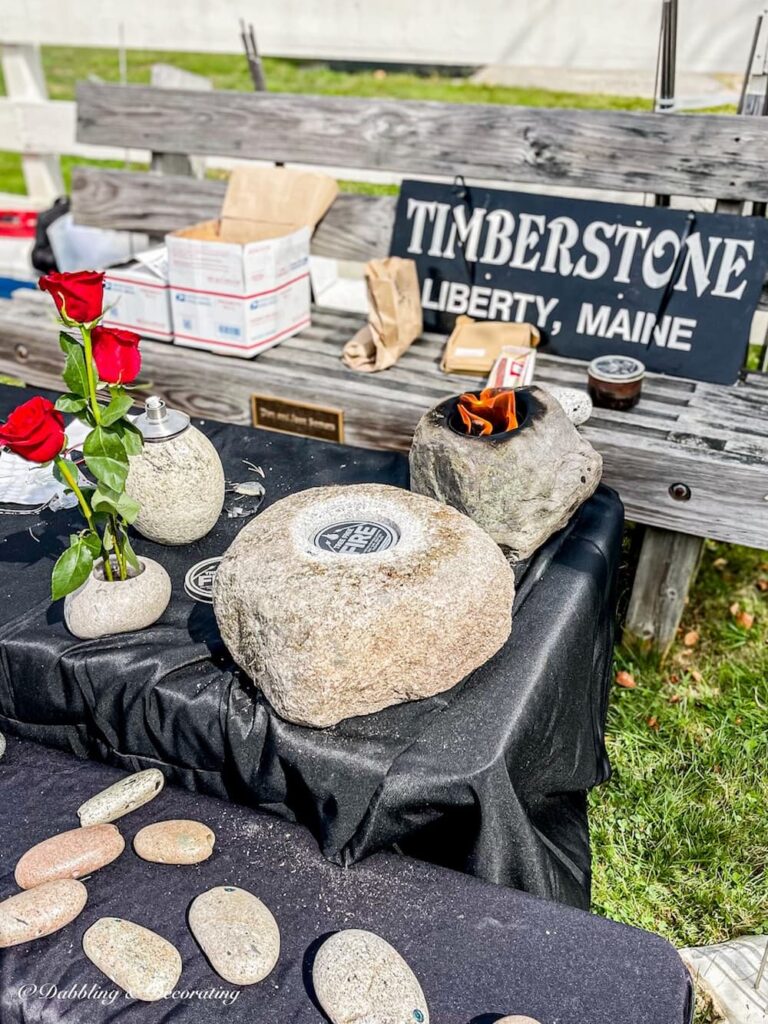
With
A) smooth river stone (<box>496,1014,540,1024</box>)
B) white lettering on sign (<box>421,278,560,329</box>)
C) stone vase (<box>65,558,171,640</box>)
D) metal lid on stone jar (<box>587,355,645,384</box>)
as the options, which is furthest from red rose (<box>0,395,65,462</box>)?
white lettering on sign (<box>421,278,560,329</box>)

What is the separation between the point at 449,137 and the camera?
3334mm

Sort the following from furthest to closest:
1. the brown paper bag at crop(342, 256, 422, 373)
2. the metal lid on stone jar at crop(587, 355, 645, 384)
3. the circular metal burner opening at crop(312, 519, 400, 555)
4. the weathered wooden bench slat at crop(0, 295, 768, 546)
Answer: the brown paper bag at crop(342, 256, 422, 373), the metal lid on stone jar at crop(587, 355, 645, 384), the weathered wooden bench slat at crop(0, 295, 768, 546), the circular metal burner opening at crop(312, 519, 400, 555)

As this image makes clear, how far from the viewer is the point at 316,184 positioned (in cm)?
344

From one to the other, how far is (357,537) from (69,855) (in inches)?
29.1

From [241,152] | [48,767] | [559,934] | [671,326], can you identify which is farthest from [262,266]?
[559,934]

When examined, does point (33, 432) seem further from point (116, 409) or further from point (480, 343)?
point (480, 343)

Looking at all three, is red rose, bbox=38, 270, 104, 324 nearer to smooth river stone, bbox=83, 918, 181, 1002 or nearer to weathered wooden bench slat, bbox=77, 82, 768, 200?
smooth river stone, bbox=83, 918, 181, 1002

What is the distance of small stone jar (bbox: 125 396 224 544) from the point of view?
195cm

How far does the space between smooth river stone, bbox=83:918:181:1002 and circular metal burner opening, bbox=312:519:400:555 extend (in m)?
0.69

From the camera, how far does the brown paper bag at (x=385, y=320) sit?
119 inches

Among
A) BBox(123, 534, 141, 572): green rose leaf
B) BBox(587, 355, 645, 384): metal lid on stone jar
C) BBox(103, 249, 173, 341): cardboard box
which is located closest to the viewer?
BBox(123, 534, 141, 572): green rose leaf

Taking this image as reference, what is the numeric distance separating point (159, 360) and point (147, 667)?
1.72 m

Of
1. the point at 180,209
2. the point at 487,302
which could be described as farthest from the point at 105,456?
the point at 180,209

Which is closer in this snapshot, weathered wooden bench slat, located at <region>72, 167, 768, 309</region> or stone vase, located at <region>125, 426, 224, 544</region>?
stone vase, located at <region>125, 426, 224, 544</region>
